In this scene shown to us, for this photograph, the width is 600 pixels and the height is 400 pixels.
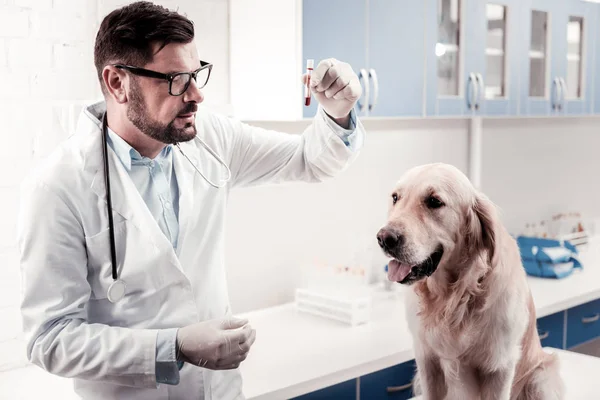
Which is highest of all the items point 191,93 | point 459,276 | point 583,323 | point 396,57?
point 396,57

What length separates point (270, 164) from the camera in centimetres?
203

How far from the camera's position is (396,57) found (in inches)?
110

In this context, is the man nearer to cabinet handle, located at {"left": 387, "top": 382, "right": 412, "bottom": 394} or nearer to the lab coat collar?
the lab coat collar

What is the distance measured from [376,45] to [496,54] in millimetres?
954

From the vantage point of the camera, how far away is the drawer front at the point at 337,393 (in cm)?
214

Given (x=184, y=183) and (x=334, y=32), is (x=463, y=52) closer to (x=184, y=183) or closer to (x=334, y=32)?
(x=334, y=32)

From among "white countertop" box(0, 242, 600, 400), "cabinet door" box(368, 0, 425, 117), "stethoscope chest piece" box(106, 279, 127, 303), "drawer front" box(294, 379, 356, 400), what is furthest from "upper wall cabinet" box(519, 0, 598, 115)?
"stethoscope chest piece" box(106, 279, 127, 303)

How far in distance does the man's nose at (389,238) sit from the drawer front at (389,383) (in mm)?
1014

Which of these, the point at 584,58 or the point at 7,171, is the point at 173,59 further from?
the point at 584,58

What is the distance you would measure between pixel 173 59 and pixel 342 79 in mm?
400

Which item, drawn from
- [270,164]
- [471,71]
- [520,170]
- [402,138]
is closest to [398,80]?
[471,71]

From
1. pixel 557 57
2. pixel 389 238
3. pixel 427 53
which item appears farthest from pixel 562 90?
pixel 389 238

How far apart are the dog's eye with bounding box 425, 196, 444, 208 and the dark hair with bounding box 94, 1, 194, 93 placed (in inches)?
26.1

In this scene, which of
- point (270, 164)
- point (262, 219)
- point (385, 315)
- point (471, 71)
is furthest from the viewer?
point (471, 71)
